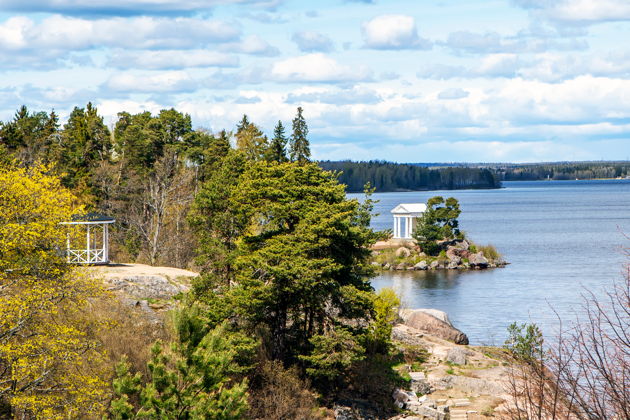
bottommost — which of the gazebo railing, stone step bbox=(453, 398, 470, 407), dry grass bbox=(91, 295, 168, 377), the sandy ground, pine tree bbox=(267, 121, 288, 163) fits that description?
stone step bbox=(453, 398, 470, 407)

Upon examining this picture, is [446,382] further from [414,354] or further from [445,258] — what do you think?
[445,258]

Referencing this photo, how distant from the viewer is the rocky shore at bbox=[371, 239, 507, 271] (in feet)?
280

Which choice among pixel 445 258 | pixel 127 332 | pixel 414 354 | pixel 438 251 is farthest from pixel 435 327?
pixel 438 251

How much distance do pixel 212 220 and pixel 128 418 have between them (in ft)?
50.6

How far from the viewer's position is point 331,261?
3294cm

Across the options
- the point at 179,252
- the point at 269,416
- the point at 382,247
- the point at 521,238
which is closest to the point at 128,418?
the point at 269,416

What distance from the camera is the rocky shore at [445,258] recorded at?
8531cm

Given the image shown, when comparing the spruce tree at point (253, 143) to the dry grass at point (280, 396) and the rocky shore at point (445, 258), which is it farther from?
the dry grass at point (280, 396)

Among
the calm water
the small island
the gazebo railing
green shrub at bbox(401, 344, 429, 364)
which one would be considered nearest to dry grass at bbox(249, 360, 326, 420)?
green shrub at bbox(401, 344, 429, 364)

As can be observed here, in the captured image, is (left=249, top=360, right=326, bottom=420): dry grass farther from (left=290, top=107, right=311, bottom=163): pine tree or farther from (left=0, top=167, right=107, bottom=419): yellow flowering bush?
(left=290, top=107, right=311, bottom=163): pine tree

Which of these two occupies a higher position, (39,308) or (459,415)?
(39,308)

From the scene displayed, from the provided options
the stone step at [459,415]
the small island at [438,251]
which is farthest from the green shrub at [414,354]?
the small island at [438,251]

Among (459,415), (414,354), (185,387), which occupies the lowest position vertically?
(459,415)

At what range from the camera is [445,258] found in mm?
86875
